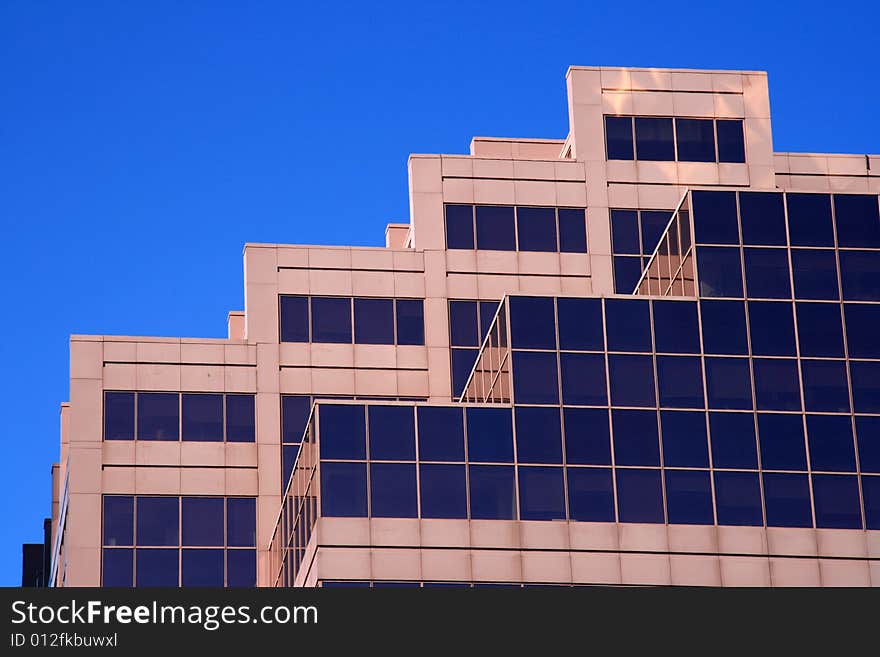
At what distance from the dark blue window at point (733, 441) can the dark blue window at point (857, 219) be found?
749 centimetres

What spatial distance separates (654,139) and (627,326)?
19.6m

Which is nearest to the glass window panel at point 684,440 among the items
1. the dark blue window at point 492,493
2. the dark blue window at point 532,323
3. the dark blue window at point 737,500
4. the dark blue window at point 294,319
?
the dark blue window at point 737,500

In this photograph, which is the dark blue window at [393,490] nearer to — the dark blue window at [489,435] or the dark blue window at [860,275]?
the dark blue window at [489,435]

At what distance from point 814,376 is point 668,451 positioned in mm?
5622

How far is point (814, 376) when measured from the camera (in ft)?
224

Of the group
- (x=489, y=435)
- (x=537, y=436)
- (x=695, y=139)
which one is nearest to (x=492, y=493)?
(x=489, y=435)

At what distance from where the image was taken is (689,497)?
6650cm

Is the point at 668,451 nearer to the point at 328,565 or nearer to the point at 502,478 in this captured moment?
the point at 502,478

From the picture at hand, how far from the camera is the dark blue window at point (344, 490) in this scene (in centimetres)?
6544

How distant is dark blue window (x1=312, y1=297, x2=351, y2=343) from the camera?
3371 inches

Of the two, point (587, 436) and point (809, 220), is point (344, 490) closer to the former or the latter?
point (587, 436)

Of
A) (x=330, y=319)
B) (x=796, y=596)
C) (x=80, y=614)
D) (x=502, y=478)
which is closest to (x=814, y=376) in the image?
(x=502, y=478)

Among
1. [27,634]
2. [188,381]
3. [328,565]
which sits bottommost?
[27,634]

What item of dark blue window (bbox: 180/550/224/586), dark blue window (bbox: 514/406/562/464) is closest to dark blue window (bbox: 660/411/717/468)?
dark blue window (bbox: 514/406/562/464)
